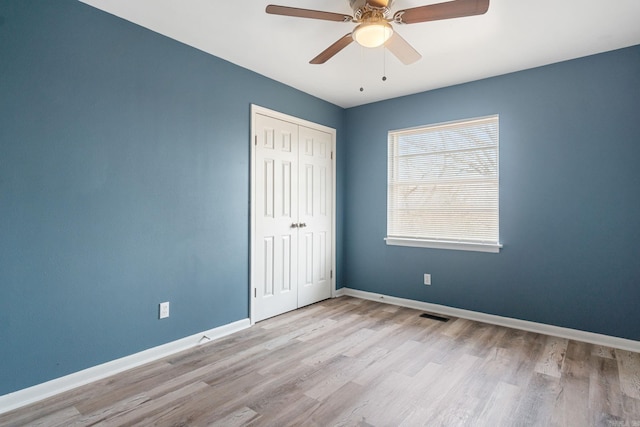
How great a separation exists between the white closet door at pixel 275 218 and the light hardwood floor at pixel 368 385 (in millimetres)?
540

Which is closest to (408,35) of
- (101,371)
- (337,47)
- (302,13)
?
(337,47)

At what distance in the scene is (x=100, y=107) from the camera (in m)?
2.36

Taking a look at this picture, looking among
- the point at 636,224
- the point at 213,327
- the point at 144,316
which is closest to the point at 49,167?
the point at 144,316

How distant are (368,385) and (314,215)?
7.47 feet

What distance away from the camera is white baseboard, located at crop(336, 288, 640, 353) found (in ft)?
9.41

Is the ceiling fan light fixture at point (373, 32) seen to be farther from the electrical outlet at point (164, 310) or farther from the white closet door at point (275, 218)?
the electrical outlet at point (164, 310)

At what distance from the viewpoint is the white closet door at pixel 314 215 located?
4.01m

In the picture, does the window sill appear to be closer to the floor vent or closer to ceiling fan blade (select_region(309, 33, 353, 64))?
the floor vent

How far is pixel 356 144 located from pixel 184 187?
2.47 metres

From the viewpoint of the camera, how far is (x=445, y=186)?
12.5 feet

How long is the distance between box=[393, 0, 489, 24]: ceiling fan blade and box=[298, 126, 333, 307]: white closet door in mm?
2105

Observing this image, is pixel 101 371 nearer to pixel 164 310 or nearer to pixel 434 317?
pixel 164 310

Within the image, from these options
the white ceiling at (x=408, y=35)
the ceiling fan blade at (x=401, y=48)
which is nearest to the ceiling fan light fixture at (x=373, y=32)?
the ceiling fan blade at (x=401, y=48)

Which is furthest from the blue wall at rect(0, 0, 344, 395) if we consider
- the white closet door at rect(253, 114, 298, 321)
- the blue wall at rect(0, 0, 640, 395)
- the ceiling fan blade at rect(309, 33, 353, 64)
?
the ceiling fan blade at rect(309, 33, 353, 64)
